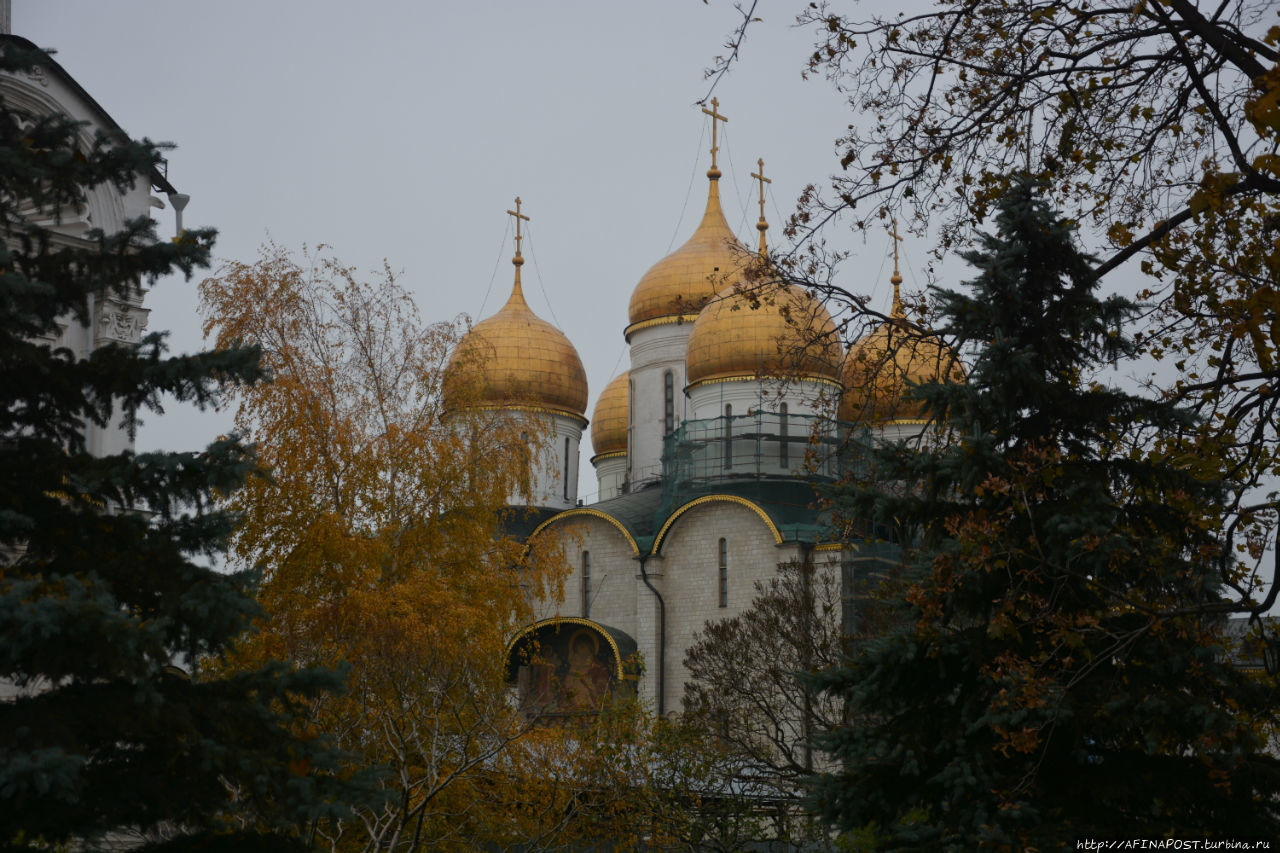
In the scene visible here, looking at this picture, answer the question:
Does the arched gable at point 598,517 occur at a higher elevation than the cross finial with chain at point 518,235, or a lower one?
lower

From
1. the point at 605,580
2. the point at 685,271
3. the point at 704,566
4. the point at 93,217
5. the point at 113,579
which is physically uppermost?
the point at 685,271

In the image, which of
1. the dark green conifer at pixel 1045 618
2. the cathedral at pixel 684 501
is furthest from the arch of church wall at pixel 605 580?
the dark green conifer at pixel 1045 618

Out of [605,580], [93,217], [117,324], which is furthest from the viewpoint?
[605,580]

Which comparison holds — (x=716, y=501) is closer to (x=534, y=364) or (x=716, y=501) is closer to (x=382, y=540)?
(x=534, y=364)

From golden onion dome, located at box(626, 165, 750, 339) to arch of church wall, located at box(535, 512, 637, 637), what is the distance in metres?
5.87

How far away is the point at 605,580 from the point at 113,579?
21.6 m

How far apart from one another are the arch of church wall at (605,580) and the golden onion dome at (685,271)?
5.87 metres

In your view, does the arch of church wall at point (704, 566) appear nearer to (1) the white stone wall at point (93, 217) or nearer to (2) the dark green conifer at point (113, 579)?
(1) the white stone wall at point (93, 217)

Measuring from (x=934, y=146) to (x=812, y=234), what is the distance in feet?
3.00

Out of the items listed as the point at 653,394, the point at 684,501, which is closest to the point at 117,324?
the point at 684,501

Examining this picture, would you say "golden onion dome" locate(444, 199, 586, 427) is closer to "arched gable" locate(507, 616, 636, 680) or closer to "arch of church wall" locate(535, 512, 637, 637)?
"arch of church wall" locate(535, 512, 637, 637)

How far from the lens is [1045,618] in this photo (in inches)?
296

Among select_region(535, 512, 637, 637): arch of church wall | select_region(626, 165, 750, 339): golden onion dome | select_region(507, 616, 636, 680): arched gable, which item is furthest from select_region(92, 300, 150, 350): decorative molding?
select_region(626, 165, 750, 339): golden onion dome

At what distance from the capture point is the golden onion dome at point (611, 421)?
34.1m
